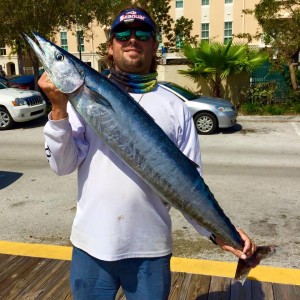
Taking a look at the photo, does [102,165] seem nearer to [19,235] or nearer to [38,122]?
[19,235]

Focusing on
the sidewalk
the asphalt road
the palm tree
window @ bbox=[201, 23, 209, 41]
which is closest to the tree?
the palm tree

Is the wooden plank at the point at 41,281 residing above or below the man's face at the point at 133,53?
below

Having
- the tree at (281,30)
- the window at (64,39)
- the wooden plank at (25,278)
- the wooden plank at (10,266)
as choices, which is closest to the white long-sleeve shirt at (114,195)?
the wooden plank at (25,278)

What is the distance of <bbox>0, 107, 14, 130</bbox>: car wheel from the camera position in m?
12.4

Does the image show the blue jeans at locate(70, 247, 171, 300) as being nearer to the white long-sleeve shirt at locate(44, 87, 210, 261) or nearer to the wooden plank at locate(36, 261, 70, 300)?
the white long-sleeve shirt at locate(44, 87, 210, 261)

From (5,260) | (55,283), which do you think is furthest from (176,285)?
(5,260)

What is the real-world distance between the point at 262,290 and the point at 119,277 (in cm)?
180

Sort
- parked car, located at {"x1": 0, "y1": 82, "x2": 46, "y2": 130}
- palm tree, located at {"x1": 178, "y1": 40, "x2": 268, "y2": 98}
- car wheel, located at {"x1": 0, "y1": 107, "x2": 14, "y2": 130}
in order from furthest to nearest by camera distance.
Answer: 1. palm tree, located at {"x1": 178, "y1": 40, "x2": 268, "y2": 98}
2. car wheel, located at {"x1": 0, "y1": 107, "x2": 14, "y2": 130}
3. parked car, located at {"x1": 0, "y1": 82, "x2": 46, "y2": 130}

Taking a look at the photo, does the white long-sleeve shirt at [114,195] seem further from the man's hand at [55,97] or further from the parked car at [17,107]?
the parked car at [17,107]

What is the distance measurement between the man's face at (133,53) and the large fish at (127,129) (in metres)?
0.24

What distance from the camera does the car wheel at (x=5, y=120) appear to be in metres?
12.4

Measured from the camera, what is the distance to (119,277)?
6.56ft

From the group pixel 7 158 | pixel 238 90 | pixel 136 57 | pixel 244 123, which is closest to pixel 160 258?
pixel 136 57

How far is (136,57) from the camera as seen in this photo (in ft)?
6.26
